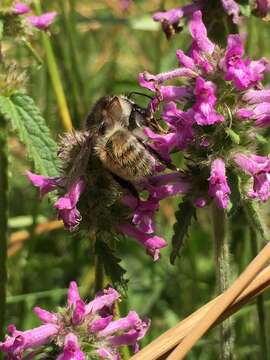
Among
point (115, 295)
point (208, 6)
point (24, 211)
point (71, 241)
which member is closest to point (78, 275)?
point (71, 241)

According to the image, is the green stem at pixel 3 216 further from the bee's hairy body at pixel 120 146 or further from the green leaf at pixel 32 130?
the bee's hairy body at pixel 120 146

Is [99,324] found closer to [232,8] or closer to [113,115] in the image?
[113,115]

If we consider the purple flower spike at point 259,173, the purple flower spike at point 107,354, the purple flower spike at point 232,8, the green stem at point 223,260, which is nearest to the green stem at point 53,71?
the purple flower spike at point 232,8

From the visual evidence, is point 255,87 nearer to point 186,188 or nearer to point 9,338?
point 186,188

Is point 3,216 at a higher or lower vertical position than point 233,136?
lower

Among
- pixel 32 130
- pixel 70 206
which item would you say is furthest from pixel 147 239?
pixel 32 130

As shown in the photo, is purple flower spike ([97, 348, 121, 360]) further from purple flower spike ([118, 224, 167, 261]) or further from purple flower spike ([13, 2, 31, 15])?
purple flower spike ([13, 2, 31, 15])

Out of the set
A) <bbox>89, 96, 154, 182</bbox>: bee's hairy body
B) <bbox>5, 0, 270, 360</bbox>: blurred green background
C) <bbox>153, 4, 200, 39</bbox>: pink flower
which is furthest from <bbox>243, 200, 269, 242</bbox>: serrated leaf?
<bbox>153, 4, 200, 39</bbox>: pink flower
